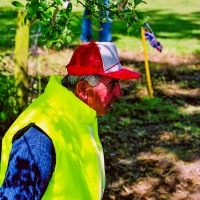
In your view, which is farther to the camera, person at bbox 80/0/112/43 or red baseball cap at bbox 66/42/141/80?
person at bbox 80/0/112/43

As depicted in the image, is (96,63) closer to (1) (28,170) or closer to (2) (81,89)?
(2) (81,89)

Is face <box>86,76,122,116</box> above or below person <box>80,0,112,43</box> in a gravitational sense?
above

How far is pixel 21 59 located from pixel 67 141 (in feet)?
13.0

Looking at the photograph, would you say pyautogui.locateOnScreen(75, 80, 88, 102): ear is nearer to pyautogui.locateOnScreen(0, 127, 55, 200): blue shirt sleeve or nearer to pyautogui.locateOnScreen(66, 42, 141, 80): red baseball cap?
pyautogui.locateOnScreen(66, 42, 141, 80): red baseball cap

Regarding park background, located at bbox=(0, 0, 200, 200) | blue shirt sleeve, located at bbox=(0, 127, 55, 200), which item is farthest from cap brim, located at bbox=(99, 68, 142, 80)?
park background, located at bbox=(0, 0, 200, 200)

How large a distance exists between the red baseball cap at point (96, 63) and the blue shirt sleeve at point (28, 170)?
530 mm

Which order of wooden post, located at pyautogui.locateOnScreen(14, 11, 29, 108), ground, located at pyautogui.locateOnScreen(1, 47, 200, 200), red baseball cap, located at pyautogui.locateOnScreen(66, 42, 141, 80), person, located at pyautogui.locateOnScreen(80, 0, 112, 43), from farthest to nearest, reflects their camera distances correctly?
person, located at pyautogui.locateOnScreen(80, 0, 112, 43)
wooden post, located at pyautogui.locateOnScreen(14, 11, 29, 108)
ground, located at pyautogui.locateOnScreen(1, 47, 200, 200)
red baseball cap, located at pyautogui.locateOnScreen(66, 42, 141, 80)

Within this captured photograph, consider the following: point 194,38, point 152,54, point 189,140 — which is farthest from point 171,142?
point 194,38

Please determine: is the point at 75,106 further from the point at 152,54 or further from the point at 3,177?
the point at 152,54

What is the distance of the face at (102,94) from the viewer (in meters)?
2.49

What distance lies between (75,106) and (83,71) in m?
0.17

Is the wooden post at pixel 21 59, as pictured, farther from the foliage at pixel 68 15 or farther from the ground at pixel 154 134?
the foliage at pixel 68 15

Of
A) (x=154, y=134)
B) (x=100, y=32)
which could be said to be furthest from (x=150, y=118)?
(x=100, y=32)

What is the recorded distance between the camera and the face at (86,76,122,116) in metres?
2.49
